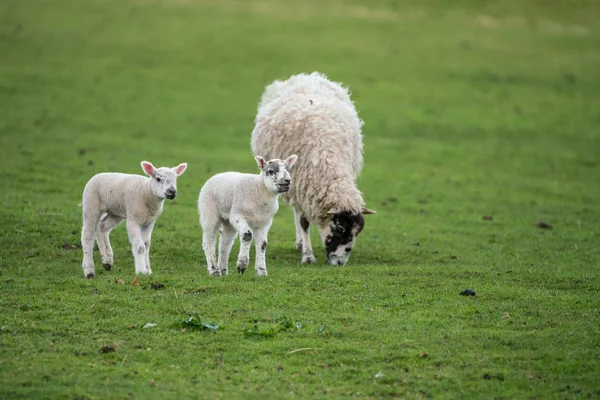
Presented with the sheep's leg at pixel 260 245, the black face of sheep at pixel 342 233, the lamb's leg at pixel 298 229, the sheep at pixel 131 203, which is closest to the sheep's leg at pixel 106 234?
the sheep at pixel 131 203

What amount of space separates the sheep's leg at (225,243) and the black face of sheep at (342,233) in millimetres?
2340

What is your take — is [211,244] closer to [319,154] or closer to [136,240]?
[136,240]

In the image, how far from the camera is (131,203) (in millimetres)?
11055

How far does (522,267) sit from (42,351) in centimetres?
797

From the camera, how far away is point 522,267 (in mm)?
13383

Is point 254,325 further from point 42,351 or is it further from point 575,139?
point 575,139

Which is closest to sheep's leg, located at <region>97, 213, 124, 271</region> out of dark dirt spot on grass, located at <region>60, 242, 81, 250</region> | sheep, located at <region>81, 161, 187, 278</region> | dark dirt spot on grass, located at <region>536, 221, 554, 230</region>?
sheep, located at <region>81, 161, 187, 278</region>

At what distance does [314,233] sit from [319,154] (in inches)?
136

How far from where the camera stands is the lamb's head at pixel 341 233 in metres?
13.4

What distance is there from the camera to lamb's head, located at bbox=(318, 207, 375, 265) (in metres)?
13.4

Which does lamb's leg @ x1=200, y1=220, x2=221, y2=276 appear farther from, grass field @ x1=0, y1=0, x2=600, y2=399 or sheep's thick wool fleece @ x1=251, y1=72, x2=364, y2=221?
sheep's thick wool fleece @ x1=251, y1=72, x2=364, y2=221

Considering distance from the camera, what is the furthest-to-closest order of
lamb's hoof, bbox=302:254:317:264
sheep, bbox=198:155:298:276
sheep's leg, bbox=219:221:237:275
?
lamb's hoof, bbox=302:254:317:264, sheep's leg, bbox=219:221:237:275, sheep, bbox=198:155:298:276

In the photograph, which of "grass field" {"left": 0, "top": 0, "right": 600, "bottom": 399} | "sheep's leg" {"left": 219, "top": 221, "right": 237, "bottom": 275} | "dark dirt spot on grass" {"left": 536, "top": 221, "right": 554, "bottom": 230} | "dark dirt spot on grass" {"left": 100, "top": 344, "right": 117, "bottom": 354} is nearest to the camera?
"grass field" {"left": 0, "top": 0, "right": 600, "bottom": 399}

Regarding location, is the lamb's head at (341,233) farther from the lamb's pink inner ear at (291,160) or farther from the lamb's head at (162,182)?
the lamb's head at (162,182)
